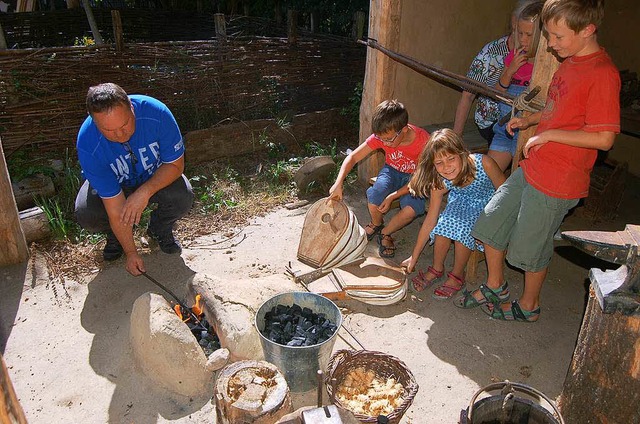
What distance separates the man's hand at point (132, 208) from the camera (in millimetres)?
3404

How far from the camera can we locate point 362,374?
8.88ft

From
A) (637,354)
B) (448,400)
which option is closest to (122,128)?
(448,400)

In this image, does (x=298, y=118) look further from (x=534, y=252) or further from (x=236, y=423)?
(x=236, y=423)

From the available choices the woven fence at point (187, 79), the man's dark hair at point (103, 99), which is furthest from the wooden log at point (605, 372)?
the woven fence at point (187, 79)

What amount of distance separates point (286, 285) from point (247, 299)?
0.42 metres

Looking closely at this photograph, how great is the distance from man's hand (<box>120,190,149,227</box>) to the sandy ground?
23.8 inches

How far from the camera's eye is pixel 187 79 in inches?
240

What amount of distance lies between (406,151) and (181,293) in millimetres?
2090

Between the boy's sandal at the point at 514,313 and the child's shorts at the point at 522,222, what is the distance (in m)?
0.39

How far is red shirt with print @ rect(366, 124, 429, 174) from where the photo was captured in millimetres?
3975

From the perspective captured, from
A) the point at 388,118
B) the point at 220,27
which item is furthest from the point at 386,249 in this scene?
the point at 220,27

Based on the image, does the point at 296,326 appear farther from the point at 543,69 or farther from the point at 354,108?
the point at 354,108

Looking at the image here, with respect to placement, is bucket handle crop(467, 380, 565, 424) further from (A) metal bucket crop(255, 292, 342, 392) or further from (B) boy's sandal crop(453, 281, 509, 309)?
(B) boy's sandal crop(453, 281, 509, 309)

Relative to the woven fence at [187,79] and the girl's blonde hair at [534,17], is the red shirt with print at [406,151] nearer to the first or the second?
the girl's blonde hair at [534,17]
